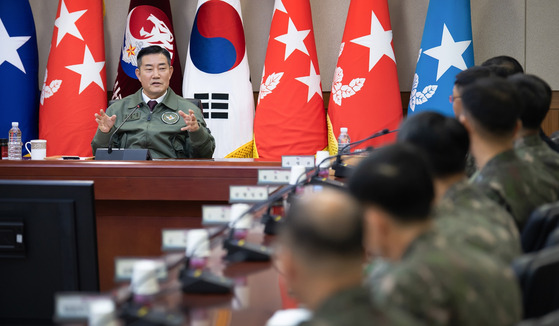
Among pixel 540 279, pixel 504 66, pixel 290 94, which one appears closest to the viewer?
pixel 540 279

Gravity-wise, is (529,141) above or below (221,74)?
below

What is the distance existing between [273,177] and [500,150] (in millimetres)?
995

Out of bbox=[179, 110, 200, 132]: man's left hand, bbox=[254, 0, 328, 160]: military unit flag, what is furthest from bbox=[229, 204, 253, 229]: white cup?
bbox=[254, 0, 328, 160]: military unit flag

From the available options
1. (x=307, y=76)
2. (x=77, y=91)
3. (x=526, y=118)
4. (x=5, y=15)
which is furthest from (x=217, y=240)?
(x=5, y=15)

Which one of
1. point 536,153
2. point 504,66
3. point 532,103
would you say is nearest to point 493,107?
point 536,153

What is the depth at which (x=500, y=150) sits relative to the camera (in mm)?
1878

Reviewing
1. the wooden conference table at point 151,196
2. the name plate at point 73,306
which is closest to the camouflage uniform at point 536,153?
the wooden conference table at point 151,196

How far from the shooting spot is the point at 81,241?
5.29 feet

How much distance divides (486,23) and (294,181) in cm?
358

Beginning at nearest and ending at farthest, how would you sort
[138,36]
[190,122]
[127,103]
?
[190,122], [127,103], [138,36]

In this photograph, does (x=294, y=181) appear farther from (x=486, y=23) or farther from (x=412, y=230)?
(x=486, y=23)

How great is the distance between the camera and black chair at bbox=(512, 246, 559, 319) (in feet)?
3.99

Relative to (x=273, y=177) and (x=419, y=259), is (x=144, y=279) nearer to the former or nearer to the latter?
(x=419, y=259)

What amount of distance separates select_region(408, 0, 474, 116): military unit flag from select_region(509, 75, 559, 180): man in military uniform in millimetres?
2184
